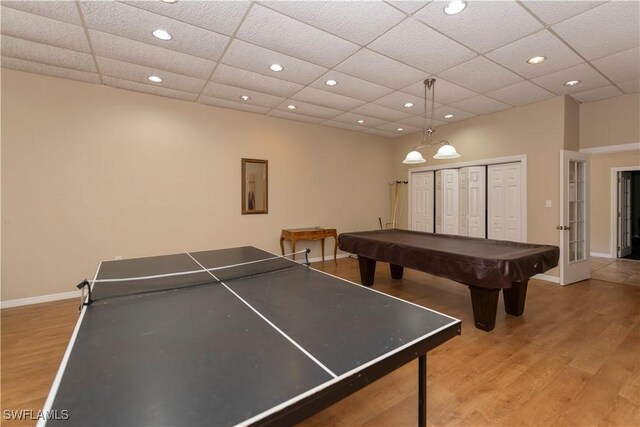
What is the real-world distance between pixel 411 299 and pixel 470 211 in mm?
2793

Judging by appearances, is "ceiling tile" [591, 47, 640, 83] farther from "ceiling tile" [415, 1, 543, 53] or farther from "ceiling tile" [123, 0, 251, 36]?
"ceiling tile" [123, 0, 251, 36]

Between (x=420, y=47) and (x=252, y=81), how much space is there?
7.03 feet

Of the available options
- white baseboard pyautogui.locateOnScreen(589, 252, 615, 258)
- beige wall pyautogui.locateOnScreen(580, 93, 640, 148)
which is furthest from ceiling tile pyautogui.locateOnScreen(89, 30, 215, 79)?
white baseboard pyautogui.locateOnScreen(589, 252, 615, 258)

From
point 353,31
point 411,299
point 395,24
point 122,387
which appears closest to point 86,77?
point 353,31

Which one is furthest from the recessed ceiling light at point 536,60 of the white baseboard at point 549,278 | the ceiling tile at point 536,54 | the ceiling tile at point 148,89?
the ceiling tile at point 148,89

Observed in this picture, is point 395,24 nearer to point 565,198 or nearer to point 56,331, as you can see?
point 565,198

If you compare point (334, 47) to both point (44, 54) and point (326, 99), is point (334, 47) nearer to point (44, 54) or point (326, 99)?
point (326, 99)

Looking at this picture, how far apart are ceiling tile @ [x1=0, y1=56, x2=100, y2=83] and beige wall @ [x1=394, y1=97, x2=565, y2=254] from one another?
6.21 meters

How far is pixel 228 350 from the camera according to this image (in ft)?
3.57

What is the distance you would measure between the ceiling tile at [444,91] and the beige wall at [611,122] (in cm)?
206

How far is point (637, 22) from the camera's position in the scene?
2.51 m

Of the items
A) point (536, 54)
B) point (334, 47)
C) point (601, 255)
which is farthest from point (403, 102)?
point (601, 255)

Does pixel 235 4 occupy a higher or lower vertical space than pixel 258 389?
higher

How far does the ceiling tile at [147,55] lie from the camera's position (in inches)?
111
